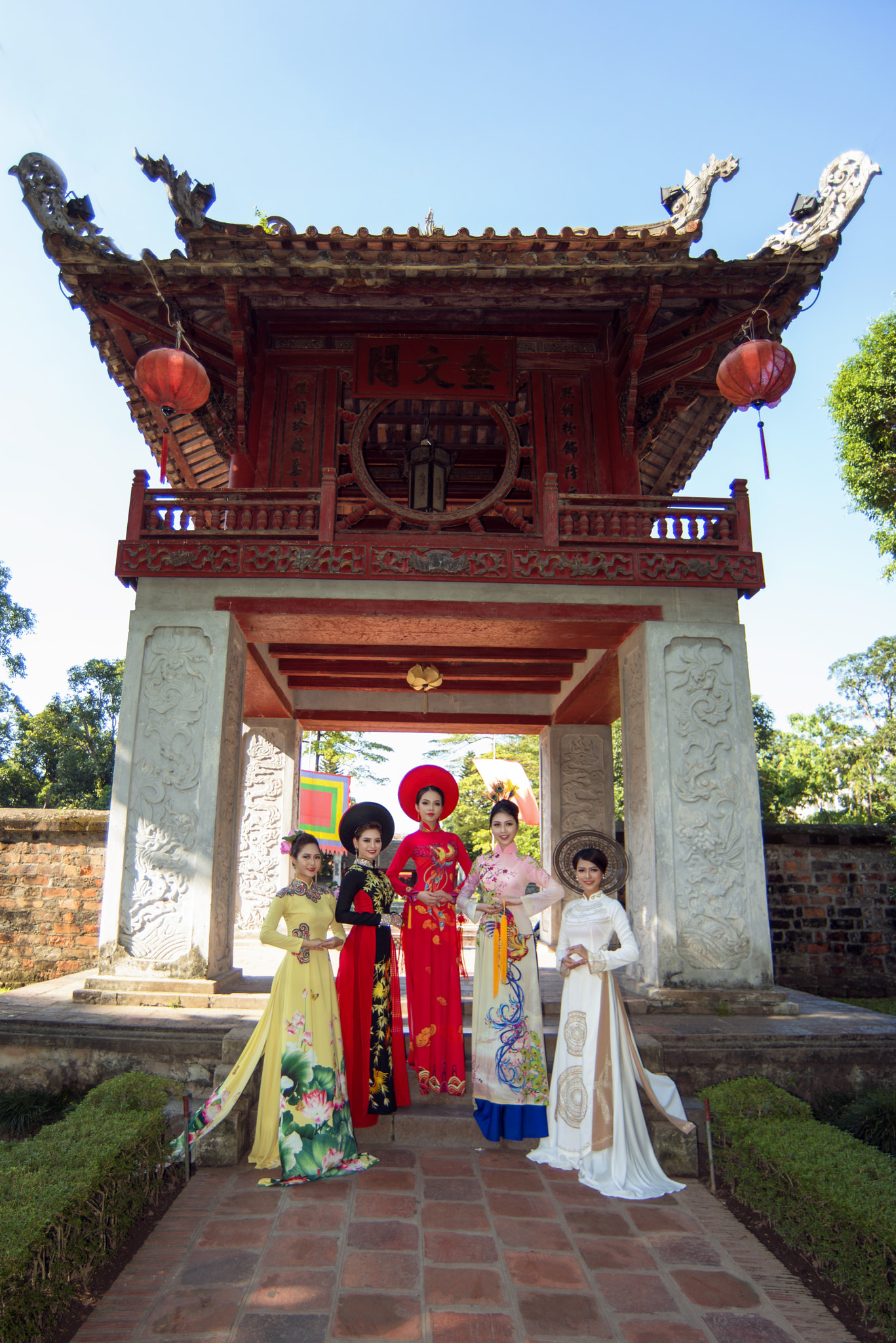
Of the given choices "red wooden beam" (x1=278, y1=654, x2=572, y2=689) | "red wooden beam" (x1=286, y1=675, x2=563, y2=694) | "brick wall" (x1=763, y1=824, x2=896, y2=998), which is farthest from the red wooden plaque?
"brick wall" (x1=763, y1=824, x2=896, y2=998)

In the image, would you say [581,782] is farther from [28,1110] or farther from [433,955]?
[28,1110]

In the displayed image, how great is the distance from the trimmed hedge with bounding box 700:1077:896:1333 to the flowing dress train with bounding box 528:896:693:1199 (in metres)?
0.29

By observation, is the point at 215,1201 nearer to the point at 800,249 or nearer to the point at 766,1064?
the point at 766,1064

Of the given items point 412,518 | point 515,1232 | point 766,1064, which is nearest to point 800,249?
point 412,518

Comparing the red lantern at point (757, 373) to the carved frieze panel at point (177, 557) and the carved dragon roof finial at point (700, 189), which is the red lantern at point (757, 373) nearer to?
the carved dragon roof finial at point (700, 189)

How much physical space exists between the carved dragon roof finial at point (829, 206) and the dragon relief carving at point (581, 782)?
5391 millimetres

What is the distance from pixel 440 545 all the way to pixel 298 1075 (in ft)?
13.7

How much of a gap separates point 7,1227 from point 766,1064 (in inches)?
167

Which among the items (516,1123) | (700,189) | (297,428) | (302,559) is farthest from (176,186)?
(516,1123)

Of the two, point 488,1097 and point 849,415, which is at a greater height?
point 849,415

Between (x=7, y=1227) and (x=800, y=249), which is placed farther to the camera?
(x=800, y=249)

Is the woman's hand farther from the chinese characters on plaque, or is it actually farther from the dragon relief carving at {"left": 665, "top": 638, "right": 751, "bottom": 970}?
the chinese characters on plaque

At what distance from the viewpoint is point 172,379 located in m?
5.99

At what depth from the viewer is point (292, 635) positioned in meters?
6.92
